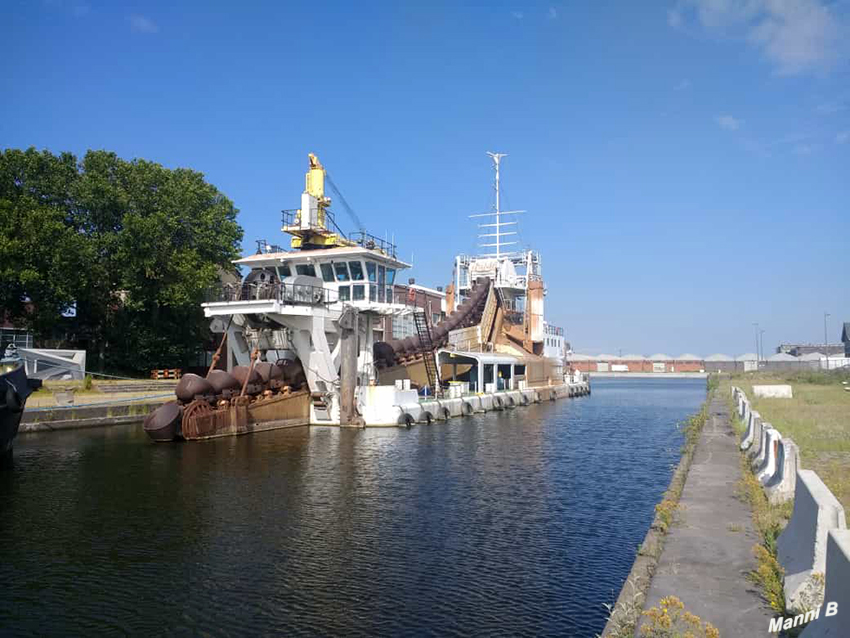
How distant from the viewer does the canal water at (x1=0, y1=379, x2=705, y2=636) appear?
9.05 metres

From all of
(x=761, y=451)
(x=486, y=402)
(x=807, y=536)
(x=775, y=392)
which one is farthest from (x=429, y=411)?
(x=807, y=536)

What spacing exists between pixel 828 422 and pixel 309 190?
83.6ft

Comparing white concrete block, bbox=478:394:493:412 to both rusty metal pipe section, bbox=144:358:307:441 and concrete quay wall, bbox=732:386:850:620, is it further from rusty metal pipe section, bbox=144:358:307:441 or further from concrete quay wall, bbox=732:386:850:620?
concrete quay wall, bbox=732:386:850:620

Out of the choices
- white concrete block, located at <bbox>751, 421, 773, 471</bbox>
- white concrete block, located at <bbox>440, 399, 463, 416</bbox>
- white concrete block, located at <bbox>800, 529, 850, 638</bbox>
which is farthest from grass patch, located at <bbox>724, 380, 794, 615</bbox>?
white concrete block, located at <bbox>440, 399, 463, 416</bbox>

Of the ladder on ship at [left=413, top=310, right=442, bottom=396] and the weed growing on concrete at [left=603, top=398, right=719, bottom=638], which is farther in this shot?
the ladder on ship at [left=413, top=310, right=442, bottom=396]

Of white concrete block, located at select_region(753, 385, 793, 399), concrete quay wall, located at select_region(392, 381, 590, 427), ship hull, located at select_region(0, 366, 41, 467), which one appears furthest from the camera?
white concrete block, located at select_region(753, 385, 793, 399)

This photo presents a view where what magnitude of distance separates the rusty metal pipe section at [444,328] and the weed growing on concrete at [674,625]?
3093cm

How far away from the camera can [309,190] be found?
33938mm

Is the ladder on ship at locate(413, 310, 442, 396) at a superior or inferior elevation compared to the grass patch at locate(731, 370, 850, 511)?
superior

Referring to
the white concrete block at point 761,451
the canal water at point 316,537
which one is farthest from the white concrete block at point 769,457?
the canal water at point 316,537

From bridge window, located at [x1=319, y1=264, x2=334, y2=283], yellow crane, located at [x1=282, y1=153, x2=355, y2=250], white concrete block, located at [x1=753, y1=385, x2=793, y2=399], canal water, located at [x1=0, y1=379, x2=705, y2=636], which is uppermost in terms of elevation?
yellow crane, located at [x1=282, y1=153, x2=355, y2=250]

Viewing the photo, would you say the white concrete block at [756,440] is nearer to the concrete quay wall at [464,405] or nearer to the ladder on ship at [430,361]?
the concrete quay wall at [464,405]

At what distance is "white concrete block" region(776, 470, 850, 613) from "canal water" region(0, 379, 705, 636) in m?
2.58

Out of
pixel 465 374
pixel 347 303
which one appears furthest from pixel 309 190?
pixel 465 374
